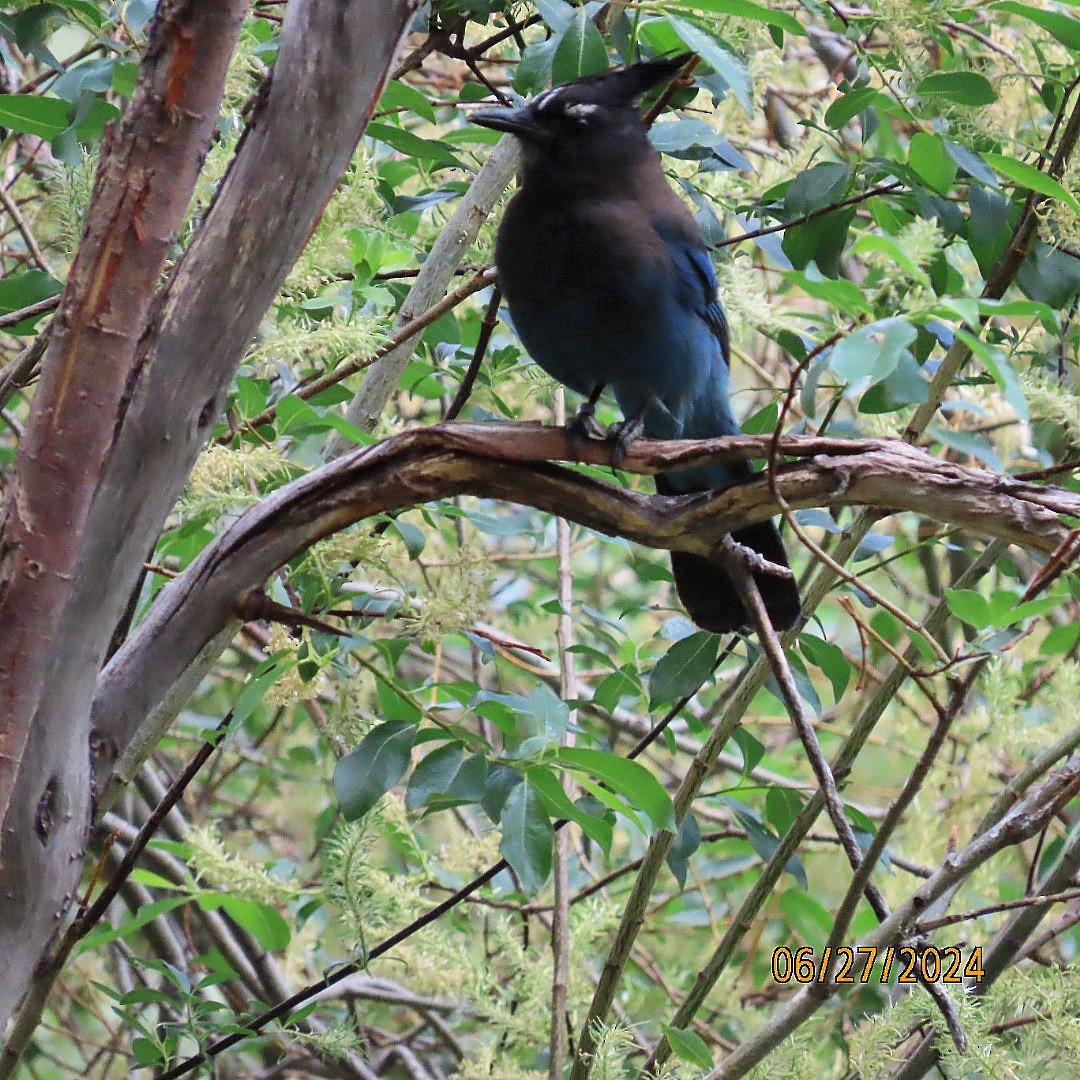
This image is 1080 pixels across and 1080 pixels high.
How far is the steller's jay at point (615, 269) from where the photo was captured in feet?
8.28

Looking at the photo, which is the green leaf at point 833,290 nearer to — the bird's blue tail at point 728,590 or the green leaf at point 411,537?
the bird's blue tail at point 728,590

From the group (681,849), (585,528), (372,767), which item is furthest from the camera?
(585,528)

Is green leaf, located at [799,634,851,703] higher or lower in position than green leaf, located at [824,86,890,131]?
lower

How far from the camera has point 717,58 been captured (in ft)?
6.58

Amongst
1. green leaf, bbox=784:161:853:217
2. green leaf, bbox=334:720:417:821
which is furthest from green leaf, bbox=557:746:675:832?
green leaf, bbox=784:161:853:217

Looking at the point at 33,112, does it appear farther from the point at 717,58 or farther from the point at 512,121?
the point at 717,58

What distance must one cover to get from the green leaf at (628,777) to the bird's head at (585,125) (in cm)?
120

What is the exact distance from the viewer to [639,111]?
9.04ft

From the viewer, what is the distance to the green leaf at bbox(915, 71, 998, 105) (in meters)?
2.25

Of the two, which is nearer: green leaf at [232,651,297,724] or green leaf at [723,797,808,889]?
green leaf at [232,651,297,724]

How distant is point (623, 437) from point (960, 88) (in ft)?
2.70

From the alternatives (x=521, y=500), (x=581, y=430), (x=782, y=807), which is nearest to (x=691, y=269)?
(x=581, y=430)

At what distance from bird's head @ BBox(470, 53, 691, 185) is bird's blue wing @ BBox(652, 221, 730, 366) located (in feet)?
0.56
